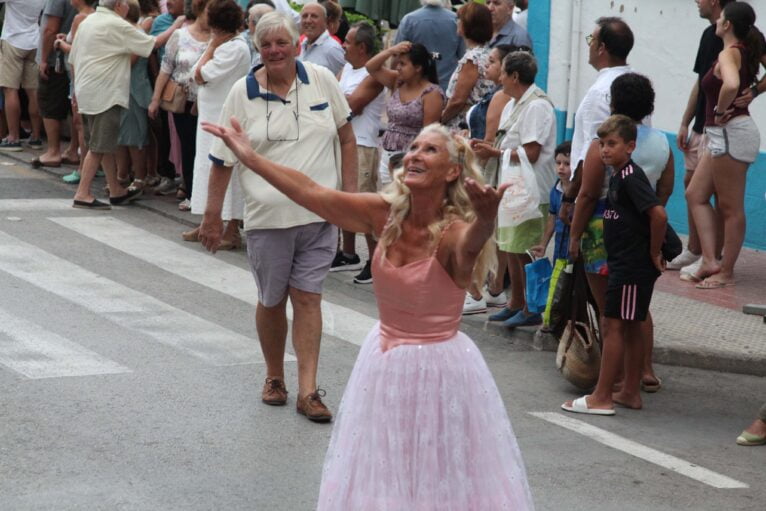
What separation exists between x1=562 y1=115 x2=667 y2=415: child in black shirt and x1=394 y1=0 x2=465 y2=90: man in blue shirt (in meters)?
4.44

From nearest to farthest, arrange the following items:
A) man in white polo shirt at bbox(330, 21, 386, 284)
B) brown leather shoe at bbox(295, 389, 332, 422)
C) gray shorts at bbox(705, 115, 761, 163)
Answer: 1. brown leather shoe at bbox(295, 389, 332, 422)
2. gray shorts at bbox(705, 115, 761, 163)
3. man in white polo shirt at bbox(330, 21, 386, 284)

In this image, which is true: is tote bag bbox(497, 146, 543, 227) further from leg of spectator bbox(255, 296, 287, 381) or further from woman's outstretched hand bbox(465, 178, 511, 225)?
woman's outstretched hand bbox(465, 178, 511, 225)

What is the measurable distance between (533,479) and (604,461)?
Result: 51 centimetres

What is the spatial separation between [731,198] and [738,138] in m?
0.47

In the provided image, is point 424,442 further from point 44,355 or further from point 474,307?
Result: point 474,307

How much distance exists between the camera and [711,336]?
29.7 ft

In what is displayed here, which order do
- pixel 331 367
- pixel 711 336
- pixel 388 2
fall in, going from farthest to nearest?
pixel 388 2 → pixel 711 336 → pixel 331 367

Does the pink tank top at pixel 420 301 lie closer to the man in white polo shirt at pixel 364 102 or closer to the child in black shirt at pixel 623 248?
the child in black shirt at pixel 623 248

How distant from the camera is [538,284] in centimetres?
861

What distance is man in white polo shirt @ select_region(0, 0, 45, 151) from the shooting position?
15.6 metres

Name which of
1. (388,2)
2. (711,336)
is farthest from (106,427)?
(388,2)

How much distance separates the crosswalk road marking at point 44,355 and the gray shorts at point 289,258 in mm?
1114

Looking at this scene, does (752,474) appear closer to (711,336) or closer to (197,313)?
(711,336)

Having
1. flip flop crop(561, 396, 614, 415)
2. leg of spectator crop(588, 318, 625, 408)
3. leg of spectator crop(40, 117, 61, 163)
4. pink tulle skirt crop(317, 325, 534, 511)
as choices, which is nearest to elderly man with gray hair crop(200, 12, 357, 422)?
flip flop crop(561, 396, 614, 415)
